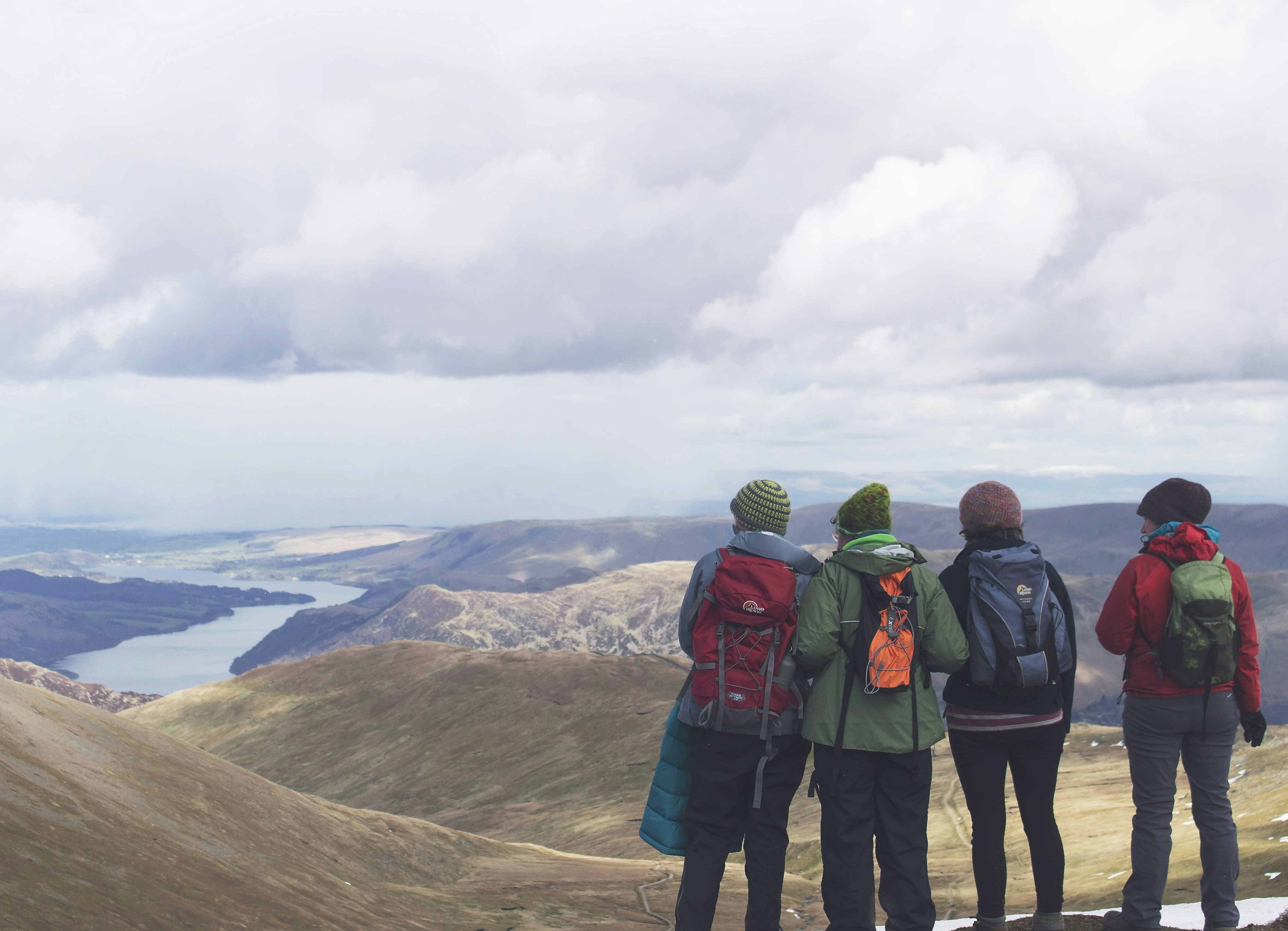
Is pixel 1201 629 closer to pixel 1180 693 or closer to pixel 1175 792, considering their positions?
pixel 1180 693

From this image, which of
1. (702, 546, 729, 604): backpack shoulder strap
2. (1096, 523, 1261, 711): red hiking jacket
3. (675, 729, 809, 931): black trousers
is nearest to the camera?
(675, 729, 809, 931): black trousers

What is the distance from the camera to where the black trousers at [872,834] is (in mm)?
10117

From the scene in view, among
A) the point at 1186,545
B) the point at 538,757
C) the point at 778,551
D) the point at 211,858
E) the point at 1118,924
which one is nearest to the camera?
the point at 778,551

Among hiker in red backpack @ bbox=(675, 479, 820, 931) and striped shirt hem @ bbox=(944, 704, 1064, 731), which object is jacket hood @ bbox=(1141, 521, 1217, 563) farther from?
hiker in red backpack @ bbox=(675, 479, 820, 931)

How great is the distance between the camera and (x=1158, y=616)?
1069 cm

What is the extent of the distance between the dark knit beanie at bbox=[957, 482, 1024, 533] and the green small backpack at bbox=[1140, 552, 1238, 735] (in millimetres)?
2010

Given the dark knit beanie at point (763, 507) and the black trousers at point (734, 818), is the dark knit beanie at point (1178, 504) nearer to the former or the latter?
the dark knit beanie at point (763, 507)

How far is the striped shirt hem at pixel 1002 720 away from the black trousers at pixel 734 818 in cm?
185

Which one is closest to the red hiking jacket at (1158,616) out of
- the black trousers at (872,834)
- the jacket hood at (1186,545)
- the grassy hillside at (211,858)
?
the jacket hood at (1186,545)

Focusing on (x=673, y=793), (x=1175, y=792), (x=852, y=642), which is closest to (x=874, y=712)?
(x=852, y=642)

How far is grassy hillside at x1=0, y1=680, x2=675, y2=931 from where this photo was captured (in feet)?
41.1

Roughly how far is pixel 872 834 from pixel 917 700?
1601 millimetres

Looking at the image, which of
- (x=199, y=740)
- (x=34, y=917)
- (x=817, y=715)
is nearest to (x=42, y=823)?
(x=34, y=917)

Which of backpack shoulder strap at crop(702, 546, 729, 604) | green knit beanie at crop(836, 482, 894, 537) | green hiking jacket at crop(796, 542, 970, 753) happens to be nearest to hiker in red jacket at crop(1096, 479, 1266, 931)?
green hiking jacket at crop(796, 542, 970, 753)
